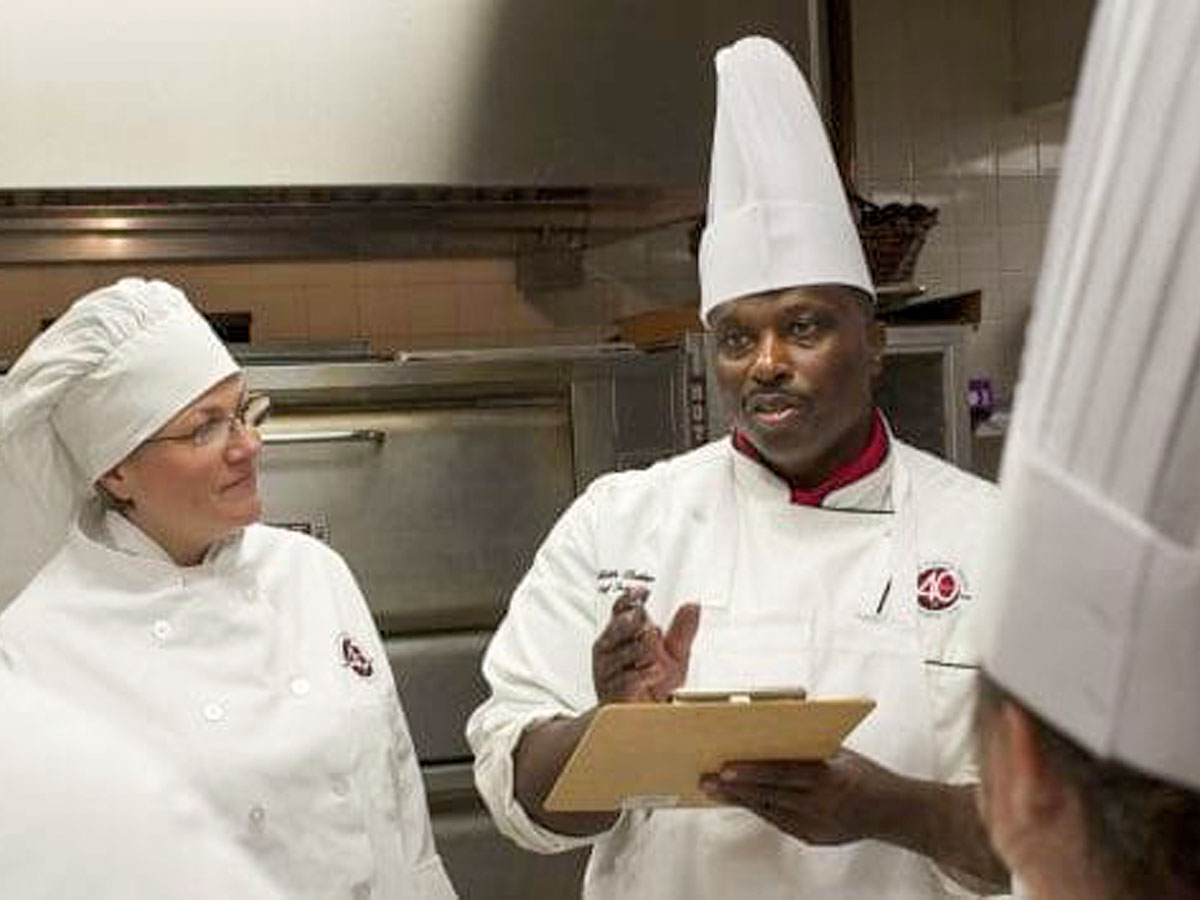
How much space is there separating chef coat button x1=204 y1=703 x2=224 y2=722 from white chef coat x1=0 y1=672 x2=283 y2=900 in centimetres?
9

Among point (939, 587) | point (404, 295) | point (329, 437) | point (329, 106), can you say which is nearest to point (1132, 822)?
point (939, 587)

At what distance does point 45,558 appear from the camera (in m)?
2.11

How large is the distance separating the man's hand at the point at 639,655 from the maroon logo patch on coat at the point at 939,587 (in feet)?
0.93

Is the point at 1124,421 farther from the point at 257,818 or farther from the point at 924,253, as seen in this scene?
the point at 924,253

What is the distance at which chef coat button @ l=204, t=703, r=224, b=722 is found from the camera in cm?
200

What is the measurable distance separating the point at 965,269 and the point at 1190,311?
3482mm

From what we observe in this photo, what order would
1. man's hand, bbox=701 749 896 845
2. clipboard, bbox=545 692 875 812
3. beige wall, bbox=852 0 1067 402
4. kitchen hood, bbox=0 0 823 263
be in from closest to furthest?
clipboard, bbox=545 692 875 812 → man's hand, bbox=701 749 896 845 → kitchen hood, bbox=0 0 823 263 → beige wall, bbox=852 0 1067 402

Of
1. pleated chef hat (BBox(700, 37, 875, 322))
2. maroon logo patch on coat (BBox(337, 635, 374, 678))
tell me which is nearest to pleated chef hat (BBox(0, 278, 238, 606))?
maroon logo patch on coat (BBox(337, 635, 374, 678))

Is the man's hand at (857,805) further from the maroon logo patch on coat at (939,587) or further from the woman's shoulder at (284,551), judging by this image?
the woman's shoulder at (284,551)

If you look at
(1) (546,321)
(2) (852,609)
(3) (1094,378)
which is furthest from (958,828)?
(1) (546,321)

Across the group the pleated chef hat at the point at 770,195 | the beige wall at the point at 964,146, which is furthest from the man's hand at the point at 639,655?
the beige wall at the point at 964,146

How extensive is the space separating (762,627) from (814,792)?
0.28 metres

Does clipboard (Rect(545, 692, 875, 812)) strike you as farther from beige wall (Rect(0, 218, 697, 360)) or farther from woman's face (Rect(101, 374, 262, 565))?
beige wall (Rect(0, 218, 697, 360))

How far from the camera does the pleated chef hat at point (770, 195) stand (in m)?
1.91
